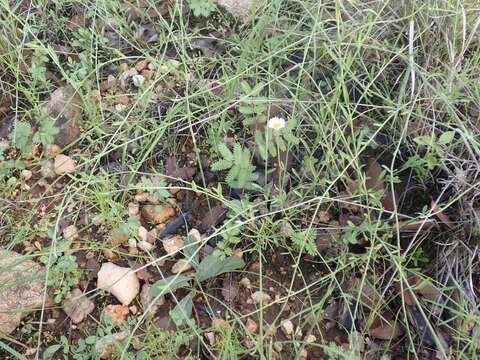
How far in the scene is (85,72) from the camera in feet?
5.10

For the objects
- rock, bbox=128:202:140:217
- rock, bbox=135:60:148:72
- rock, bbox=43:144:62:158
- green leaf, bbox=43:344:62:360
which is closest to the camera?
green leaf, bbox=43:344:62:360

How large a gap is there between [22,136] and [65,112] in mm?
147

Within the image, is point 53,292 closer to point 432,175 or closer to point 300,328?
point 300,328

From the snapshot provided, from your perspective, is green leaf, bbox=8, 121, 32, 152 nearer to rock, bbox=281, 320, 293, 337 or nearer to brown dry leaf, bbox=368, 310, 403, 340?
rock, bbox=281, 320, 293, 337

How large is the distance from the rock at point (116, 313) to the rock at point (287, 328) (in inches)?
14.9

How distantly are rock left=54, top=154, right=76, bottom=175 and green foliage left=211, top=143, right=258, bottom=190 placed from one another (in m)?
0.44

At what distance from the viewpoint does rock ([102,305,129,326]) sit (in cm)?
121

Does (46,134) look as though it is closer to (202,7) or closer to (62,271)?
(62,271)

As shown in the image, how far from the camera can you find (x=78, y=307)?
4.02ft

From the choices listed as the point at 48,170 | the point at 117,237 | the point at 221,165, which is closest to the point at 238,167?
the point at 221,165

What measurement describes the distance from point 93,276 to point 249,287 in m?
0.39

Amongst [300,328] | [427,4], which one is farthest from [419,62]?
[300,328]

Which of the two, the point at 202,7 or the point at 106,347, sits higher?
the point at 202,7

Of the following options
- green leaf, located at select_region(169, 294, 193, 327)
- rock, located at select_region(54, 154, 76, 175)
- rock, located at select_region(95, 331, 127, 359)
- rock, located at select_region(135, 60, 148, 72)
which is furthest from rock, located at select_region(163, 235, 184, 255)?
rock, located at select_region(135, 60, 148, 72)
